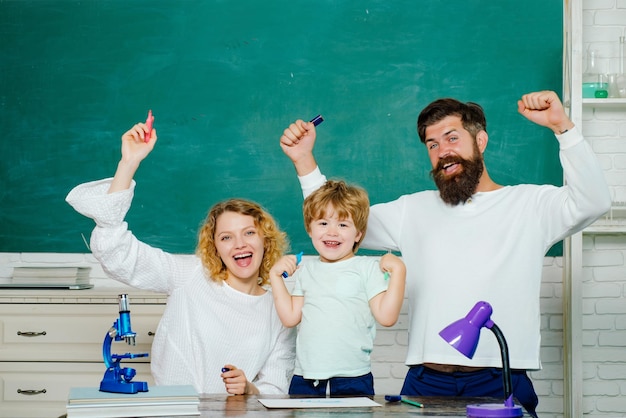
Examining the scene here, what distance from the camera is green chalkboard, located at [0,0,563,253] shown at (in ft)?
13.4

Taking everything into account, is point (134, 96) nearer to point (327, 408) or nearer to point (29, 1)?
point (29, 1)

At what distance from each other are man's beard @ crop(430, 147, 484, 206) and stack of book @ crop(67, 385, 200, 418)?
108 cm

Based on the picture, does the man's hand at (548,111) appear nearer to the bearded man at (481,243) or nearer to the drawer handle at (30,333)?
→ the bearded man at (481,243)

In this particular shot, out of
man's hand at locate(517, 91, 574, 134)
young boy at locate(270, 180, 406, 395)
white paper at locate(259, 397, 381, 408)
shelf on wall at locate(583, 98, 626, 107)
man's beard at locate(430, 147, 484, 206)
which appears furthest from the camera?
shelf on wall at locate(583, 98, 626, 107)

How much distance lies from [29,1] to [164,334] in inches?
87.0

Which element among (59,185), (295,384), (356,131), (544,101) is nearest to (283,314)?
(295,384)

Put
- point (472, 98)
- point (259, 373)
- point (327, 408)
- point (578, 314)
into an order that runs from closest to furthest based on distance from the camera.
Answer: point (327, 408) → point (259, 373) → point (578, 314) → point (472, 98)

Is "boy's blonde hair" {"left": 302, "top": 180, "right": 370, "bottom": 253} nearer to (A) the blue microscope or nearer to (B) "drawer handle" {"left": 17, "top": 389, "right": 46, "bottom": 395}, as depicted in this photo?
(A) the blue microscope

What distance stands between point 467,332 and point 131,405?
2.48ft

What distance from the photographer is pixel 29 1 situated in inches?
166

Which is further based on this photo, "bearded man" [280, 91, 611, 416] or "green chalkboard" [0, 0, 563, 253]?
"green chalkboard" [0, 0, 563, 253]

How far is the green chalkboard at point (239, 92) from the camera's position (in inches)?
161

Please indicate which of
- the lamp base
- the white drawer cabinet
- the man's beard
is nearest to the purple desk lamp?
the lamp base

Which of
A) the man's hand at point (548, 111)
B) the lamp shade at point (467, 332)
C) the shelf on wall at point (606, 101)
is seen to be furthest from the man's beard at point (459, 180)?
the shelf on wall at point (606, 101)
